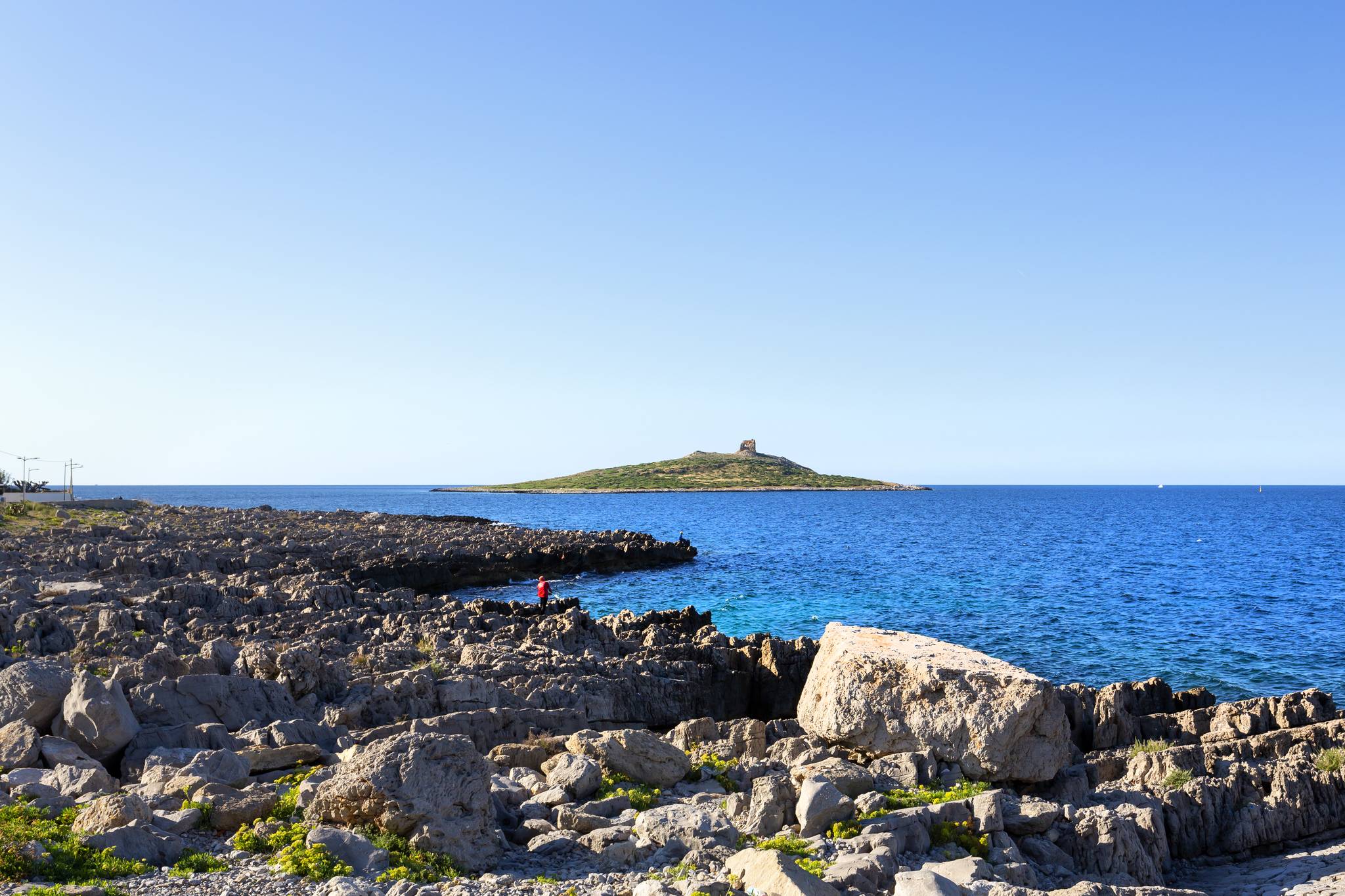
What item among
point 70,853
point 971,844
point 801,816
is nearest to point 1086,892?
point 971,844

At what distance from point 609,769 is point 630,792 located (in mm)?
929

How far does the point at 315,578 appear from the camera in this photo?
33312mm

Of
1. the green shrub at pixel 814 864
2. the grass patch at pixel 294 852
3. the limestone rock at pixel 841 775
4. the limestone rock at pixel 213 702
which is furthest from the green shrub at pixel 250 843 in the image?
the limestone rock at pixel 841 775

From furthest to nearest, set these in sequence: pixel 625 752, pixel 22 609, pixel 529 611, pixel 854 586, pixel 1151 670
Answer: pixel 854 586 < pixel 529 611 < pixel 1151 670 < pixel 22 609 < pixel 625 752

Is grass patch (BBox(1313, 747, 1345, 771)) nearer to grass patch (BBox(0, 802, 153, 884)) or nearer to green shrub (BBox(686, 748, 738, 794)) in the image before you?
green shrub (BBox(686, 748, 738, 794))

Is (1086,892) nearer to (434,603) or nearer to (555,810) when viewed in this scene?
(555,810)

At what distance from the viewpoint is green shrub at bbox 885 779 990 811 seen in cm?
1232

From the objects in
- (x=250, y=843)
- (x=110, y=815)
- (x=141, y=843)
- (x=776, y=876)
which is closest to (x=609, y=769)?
(x=776, y=876)

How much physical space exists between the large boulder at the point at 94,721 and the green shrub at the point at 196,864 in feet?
14.3

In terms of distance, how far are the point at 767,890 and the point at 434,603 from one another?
85.4 ft

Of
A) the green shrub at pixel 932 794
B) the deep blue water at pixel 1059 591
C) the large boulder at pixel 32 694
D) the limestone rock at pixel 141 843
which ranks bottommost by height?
the deep blue water at pixel 1059 591

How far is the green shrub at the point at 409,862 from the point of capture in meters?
9.55

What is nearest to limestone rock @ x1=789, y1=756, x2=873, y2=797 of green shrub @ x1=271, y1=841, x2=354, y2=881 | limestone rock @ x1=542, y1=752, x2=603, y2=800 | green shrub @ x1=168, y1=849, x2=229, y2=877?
limestone rock @ x1=542, y1=752, x2=603, y2=800

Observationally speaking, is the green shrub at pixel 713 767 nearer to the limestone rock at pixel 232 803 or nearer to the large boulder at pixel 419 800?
the large boulder at pixel 419 800
